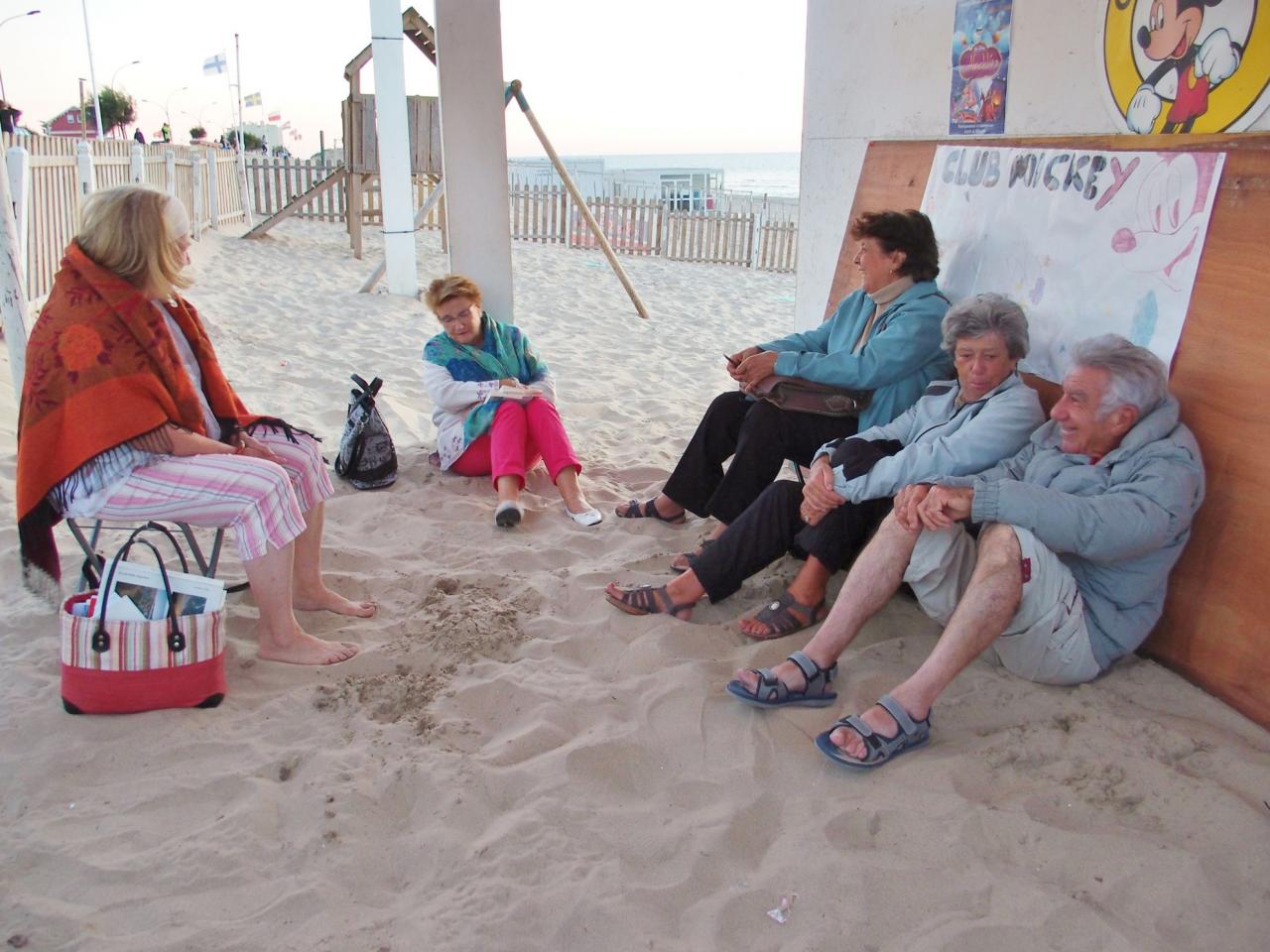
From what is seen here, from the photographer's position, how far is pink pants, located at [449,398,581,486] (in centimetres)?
431

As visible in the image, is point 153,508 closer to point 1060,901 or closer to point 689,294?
point 1060,901

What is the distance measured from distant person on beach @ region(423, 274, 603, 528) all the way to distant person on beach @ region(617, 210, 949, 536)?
83 cm

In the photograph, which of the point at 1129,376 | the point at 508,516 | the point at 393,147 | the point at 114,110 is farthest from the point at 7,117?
the point at 114,110

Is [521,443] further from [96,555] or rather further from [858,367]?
[96,555]

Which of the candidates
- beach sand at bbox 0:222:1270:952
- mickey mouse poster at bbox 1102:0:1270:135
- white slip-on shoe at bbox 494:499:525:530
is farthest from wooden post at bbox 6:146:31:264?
mickey mouse poster at bbox 1102:0:1270:135

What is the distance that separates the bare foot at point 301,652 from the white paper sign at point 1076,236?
266 cm

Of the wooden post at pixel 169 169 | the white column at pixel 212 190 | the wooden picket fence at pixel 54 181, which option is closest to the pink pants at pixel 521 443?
the wooden picket fence at pixel 54 181

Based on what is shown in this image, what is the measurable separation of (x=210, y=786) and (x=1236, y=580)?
9.22 ft

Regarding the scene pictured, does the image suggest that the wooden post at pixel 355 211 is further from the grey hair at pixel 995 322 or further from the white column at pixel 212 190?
the grey hair at pixel 995 322

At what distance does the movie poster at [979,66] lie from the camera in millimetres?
3578

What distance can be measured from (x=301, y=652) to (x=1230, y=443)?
2842 mm

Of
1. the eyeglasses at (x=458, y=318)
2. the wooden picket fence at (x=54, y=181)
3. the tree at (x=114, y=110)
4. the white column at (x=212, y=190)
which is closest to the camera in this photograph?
the eyeglasses at (x=458, y=318)

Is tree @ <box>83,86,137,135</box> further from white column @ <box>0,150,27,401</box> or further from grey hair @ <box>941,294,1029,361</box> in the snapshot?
grey hair @ <box>941,294,1029,361</box>

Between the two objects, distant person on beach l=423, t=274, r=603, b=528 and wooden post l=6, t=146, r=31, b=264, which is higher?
wooden post l=6, t=146, r=31, b=264
